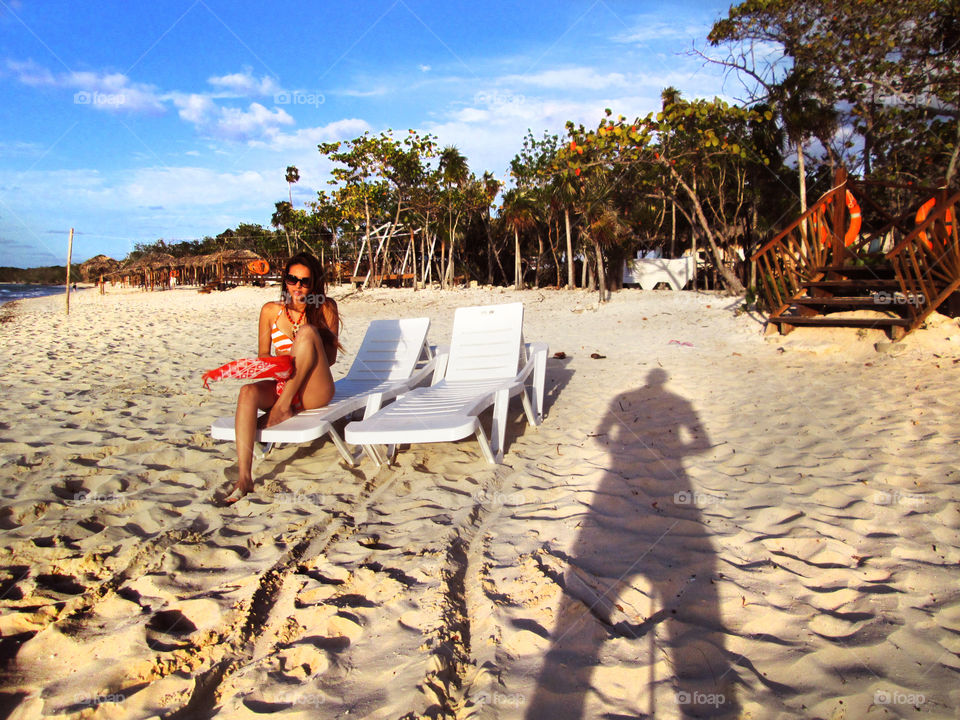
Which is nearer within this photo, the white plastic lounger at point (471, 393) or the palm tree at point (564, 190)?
the white plastic lounger at point (471, 393)

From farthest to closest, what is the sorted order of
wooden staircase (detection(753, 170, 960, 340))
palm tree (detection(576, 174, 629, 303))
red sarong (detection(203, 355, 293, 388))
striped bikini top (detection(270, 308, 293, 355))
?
palm tree (detection(576, 174, 629, 303)) → wooden staircase (detection(753, 170, 960, 340)) → striped bikini top (detection(270, 308, 293, 355)) → red sarong (detection(203, 355, 293, 388))

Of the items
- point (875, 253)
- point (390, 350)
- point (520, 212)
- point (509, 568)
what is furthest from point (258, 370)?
point (520, 212)

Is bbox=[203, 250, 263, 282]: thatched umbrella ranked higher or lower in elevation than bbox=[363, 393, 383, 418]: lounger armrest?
higher

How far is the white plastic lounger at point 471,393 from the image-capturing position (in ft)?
10.8

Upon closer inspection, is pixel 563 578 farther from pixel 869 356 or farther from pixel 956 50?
pixel 956 50

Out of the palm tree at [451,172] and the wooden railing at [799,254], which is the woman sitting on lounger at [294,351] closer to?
the wooden railing at [799,254]

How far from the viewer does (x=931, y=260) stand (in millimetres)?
6328

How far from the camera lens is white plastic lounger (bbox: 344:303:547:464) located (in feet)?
10.8

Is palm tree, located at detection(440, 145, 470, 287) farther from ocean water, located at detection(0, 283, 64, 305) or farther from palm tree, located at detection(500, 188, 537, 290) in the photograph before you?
ocean water, located at detection(0, 283, 64, 305)

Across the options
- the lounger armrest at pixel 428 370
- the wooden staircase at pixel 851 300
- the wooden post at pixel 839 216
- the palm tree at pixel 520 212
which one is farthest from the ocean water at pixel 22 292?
the wooden post at pixel 839 216

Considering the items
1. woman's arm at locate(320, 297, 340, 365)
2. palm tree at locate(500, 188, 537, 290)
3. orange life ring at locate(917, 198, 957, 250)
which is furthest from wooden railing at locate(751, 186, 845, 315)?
palm tree at locate(500, 188, 537, 290)

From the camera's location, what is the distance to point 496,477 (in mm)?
3613

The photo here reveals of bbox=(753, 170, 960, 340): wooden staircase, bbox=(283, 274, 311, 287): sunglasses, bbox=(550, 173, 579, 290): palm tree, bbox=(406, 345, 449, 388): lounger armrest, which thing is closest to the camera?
bbox=(283, 274, 311, 287): sunglasses

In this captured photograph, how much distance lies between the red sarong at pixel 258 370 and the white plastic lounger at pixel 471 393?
644mm
